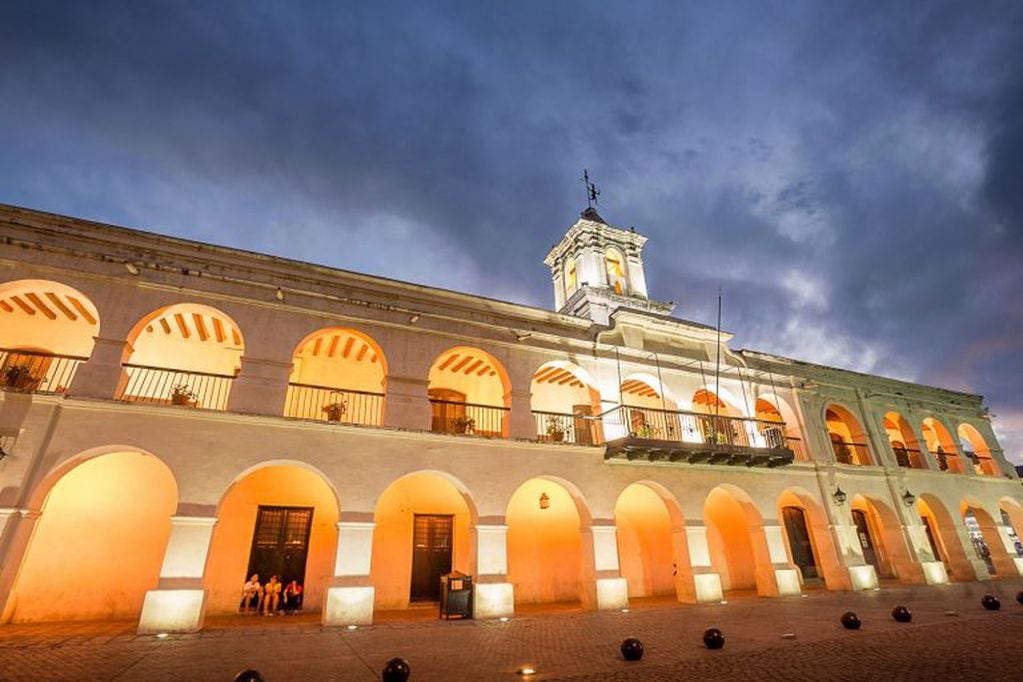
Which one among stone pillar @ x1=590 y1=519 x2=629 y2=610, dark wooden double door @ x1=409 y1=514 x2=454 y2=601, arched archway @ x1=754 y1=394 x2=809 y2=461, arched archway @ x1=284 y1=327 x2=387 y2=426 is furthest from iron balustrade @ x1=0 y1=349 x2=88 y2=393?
arched archway @ x1=754 y1=394 x2=809 y2=461

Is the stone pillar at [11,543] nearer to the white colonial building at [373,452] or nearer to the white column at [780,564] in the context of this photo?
the white colonial building at [373,452]

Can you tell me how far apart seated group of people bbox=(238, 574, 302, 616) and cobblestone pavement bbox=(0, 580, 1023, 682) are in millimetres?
845

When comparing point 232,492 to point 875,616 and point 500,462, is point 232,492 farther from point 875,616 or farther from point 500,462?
point 875,616

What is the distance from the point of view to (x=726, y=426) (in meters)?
15.8

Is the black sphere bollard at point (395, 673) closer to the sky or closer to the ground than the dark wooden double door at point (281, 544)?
closer to the ground

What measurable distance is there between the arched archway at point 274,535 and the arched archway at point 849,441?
17.4 metres

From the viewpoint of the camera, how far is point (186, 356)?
1366 centimetres

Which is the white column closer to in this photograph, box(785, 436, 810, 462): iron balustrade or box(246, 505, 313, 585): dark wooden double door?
box(785, 436, 810, 462): iron balustrade

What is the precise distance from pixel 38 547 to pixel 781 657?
47.3ft

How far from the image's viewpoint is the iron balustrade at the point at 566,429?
14.1 meters

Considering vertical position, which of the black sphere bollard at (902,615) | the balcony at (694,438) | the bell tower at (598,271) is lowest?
the black sphere bollard at (902,615)

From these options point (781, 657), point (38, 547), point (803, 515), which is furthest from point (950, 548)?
point (38, 547)

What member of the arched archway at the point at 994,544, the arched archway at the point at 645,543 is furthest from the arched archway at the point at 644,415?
the arched archway at the point at 994,544

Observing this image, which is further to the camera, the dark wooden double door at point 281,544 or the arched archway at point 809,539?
the arched archway at point 809,539
